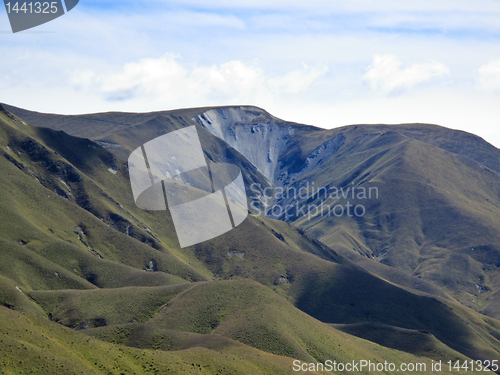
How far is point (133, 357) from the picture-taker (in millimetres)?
101000

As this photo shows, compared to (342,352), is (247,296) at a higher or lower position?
higher

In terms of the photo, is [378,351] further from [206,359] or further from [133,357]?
[133,357]

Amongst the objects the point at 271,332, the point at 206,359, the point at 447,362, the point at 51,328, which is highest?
the point at 51,328

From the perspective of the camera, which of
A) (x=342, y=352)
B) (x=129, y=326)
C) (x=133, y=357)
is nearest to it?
(x=133, y=357)

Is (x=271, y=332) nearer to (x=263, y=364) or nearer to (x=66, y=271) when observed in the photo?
(x=263, y=364)

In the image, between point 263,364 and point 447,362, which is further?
point 447,362

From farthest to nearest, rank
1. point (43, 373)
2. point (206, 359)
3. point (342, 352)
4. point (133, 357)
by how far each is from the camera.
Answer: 1. point (342, 352)
2. point (206, 359)
3. point (133, 357)
4. point (43, 373)

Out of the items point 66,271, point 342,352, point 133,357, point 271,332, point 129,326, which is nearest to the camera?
point 133,357

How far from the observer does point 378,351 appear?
585ft

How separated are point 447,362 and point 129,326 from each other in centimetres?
11412

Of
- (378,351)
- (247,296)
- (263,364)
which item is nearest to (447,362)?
(378,351)

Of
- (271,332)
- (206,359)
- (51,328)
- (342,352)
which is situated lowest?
(342,352)

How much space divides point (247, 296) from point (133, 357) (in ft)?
228

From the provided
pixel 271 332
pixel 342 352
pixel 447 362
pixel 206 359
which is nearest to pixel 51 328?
pixel 206 359
